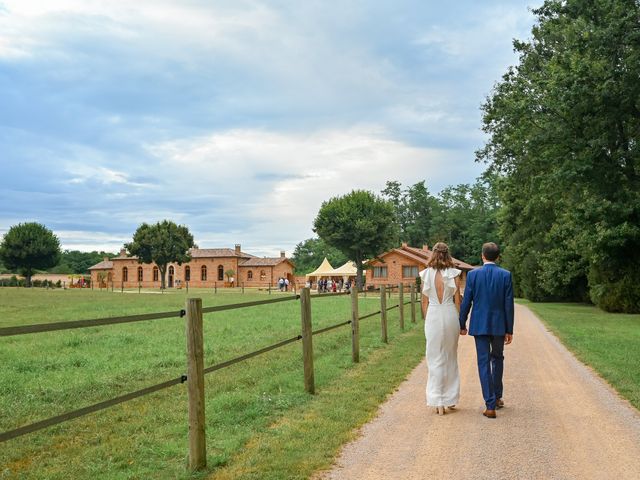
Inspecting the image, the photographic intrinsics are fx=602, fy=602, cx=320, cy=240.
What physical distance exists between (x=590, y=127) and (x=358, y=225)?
43.5 m

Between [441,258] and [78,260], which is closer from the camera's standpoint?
[441,258]

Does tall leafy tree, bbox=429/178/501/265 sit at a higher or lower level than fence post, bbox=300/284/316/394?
higher

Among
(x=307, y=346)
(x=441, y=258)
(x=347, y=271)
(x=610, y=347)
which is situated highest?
(x=347, y=271)

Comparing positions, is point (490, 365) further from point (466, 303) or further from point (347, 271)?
point (347, 271)

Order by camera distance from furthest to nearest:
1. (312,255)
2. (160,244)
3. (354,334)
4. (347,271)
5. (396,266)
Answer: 1. (312,255)
2. (160,244)
3. (347,271)
4. (396,266)
5. (354,334)

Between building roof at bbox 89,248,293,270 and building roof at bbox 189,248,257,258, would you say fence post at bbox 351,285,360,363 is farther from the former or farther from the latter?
building roof at bbox 189,248,257,258

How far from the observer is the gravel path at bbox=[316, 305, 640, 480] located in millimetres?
4688

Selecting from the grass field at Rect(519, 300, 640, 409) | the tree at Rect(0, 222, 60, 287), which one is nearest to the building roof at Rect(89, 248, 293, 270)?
the tree at Rect(0, 222, 60, 287)

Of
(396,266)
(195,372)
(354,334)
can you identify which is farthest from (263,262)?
(195,372)

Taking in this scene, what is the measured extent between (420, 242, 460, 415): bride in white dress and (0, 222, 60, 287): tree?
92.5 metres

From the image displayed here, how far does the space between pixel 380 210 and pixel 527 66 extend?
132ft

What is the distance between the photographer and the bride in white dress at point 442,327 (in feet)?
22.0

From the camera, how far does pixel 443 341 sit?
6.77 meters

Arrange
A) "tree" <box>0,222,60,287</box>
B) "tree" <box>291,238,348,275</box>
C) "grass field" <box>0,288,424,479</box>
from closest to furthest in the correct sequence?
"grass field" <box>0,288,424,479</box>, "tree" <box>0,222,60,287</box>, "tree" <box>291,238,348,275</box>
